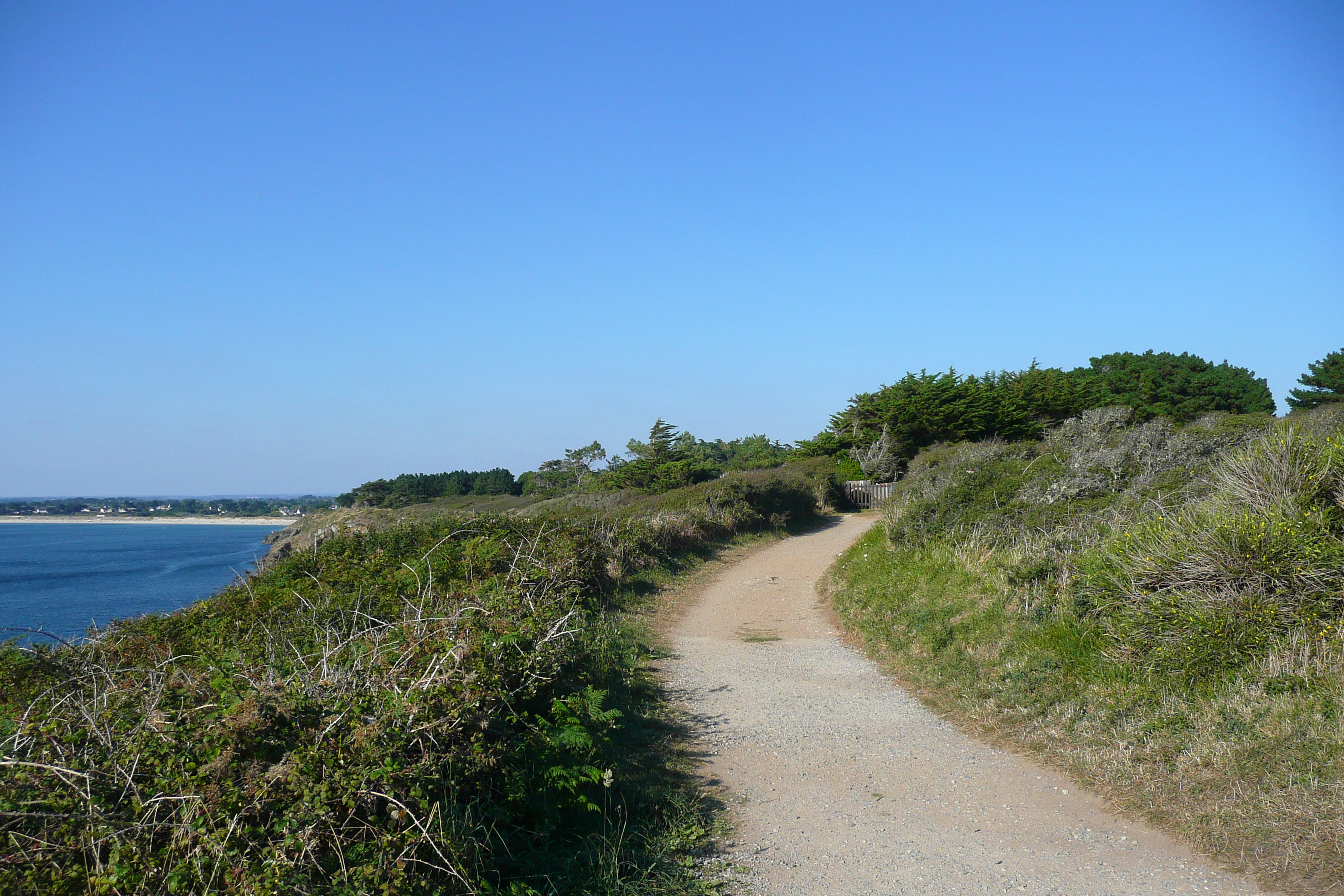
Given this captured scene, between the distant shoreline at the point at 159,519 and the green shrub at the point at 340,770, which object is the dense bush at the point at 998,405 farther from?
the distant shoreline at the point at 159,519

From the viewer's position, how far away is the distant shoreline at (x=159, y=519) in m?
97.9

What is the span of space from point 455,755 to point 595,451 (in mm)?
39609

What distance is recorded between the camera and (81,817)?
2.77m

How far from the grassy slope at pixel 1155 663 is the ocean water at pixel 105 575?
6.86 m

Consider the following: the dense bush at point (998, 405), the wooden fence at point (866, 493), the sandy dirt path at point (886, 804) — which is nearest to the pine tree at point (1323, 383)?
the dense bush at point (998, 405)

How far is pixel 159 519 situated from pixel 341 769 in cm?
12513

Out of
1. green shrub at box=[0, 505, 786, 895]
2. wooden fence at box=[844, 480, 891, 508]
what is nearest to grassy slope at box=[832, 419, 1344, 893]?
green shrub at box=[0, 505, 786, 895]

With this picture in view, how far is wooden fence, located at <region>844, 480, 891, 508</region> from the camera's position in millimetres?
28672

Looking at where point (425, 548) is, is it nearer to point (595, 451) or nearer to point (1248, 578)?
point (1248, 578)

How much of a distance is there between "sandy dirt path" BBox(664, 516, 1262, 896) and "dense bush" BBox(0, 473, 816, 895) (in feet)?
1.99

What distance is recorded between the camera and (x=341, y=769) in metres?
3.21

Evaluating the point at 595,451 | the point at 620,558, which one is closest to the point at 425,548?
the point at 620,558

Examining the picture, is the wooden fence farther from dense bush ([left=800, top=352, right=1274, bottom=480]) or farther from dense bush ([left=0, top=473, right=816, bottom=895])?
dense bush ([left=0, top=473, right=816, bottom=895])

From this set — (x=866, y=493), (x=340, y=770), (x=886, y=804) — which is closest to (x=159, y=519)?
(x=866, y=493)
